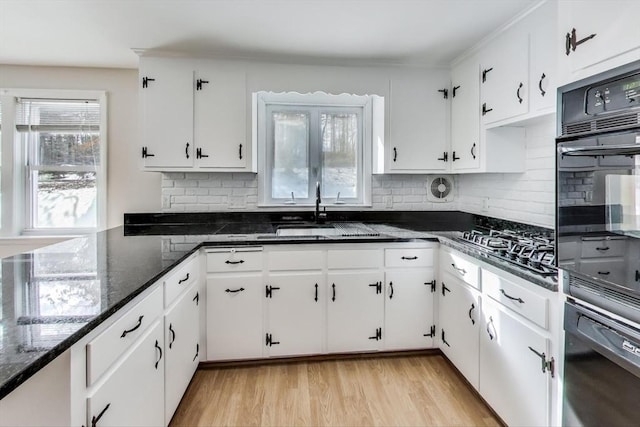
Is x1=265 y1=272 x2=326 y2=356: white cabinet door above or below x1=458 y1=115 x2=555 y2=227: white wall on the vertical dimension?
below

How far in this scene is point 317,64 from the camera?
2.83 meters

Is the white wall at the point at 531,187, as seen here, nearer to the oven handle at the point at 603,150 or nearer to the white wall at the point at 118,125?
the oven handle at the point at 603,150

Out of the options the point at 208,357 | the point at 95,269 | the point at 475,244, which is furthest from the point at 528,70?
the point at 208,357

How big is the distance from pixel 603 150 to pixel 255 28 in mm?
2022

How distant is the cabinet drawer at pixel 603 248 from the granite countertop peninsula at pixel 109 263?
22 cm

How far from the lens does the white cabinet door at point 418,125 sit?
2920 mm

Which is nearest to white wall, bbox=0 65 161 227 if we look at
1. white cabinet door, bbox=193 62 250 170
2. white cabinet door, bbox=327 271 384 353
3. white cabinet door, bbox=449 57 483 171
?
white cabinet door, bbox=193 62 250 170

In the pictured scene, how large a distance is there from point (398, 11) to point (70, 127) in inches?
114

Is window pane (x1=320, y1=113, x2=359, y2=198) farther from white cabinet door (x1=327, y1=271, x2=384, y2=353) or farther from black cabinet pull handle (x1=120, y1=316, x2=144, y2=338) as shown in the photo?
black cabinet pull handle (x1=120, y1=316, x2=144, y2=338)

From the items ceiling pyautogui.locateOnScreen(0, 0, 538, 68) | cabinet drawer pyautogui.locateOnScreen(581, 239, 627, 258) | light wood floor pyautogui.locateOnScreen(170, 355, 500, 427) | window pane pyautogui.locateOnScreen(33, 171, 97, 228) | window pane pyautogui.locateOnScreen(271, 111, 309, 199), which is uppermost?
ceiling pyautogui.locateOnScreen(0, 0, 538, 68)

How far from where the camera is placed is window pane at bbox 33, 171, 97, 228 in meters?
3.17

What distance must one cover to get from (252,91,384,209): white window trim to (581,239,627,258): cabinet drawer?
1984mm

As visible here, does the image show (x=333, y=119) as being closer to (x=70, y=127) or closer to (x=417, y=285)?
(x=417, y=285)

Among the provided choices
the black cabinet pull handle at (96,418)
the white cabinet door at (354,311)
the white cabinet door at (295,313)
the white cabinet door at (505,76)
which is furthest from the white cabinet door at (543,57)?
the black cabinet pull handle at (96,418)
